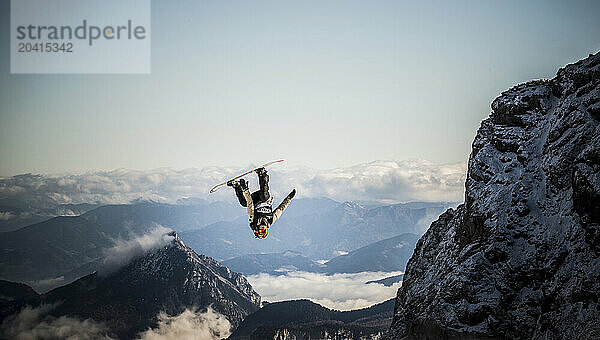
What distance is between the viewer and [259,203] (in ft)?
85.5

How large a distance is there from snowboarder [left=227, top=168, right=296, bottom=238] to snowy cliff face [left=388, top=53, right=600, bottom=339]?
69.0 feet

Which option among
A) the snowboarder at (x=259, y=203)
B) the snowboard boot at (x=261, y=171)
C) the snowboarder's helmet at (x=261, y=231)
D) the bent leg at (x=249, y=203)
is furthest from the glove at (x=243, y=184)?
the snowboarder's helmet at (x=261, y=231)

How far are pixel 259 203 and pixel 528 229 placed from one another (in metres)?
23.9

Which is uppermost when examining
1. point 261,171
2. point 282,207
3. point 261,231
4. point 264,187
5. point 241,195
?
point 261,171

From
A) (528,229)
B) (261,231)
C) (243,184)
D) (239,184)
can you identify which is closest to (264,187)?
(243,184)

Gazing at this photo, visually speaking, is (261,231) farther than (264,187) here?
No

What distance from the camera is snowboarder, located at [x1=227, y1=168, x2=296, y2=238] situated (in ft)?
83.0

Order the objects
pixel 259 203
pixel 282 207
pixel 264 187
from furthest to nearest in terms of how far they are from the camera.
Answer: pixel 282 207
pixel 264 187
pixel 259 203

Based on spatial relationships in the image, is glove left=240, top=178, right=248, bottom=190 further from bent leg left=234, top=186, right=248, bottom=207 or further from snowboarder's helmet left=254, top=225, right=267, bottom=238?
snowboarder's helmet left=254, top=225, right=267, bottom=238

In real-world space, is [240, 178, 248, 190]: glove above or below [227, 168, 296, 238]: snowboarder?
above

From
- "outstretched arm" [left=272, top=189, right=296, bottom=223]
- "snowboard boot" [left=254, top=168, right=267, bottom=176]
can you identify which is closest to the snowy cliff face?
"outstretched arm" [left=272, top=189, right=296, bottom=223]

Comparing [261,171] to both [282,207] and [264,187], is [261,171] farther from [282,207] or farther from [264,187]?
[282,207]

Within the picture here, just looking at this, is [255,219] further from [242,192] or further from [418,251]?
[418,251]

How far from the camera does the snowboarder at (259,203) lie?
25.3 meters
